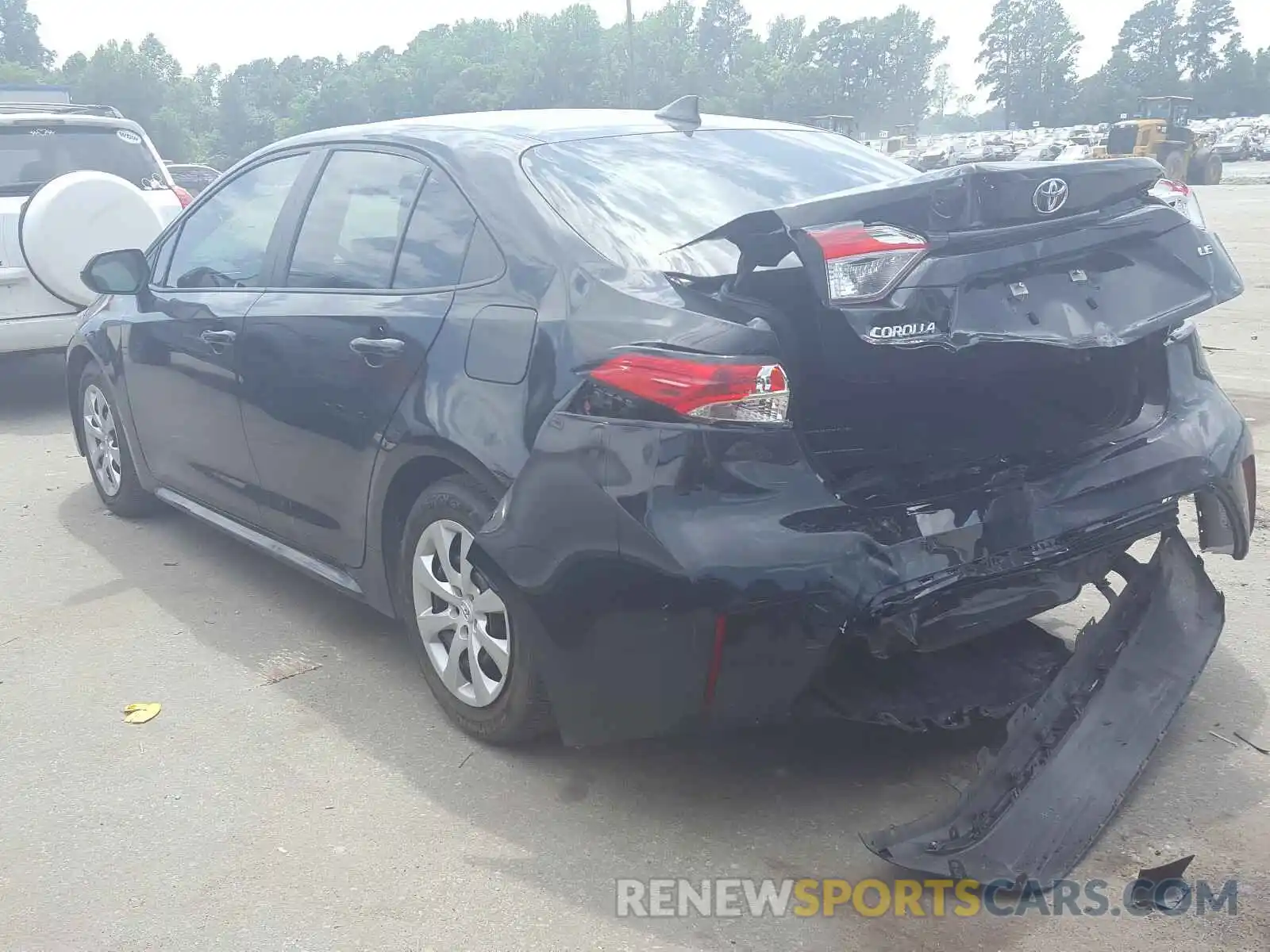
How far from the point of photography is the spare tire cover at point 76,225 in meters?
7.17

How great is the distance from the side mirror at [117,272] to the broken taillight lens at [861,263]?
10.9 ft

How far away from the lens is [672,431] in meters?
2.73

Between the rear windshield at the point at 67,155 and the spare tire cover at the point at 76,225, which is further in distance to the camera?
the rear windshield at the point at 67,155

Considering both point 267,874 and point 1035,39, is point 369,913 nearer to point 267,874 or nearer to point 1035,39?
point 267,874

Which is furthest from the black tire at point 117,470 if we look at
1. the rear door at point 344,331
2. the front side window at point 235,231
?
the rear door at point 344,331

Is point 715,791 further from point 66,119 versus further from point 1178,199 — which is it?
point 66,119

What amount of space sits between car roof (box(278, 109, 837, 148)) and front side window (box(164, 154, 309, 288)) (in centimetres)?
21

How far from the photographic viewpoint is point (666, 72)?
352 feet

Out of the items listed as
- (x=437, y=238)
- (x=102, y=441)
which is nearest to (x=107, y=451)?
(x=102, y=441)

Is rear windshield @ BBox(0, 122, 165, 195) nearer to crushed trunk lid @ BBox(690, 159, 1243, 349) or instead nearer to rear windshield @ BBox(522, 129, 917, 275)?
rear windshield @ BBox(522, 129, 917, 275)

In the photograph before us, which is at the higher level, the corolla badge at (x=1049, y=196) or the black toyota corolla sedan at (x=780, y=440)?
the corolla badge at (x=1049, y=196)

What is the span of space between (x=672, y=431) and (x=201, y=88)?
125 meters

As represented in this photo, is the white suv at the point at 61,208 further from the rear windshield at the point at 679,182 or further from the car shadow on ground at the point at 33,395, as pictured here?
the rear windshield at the point at 679,182

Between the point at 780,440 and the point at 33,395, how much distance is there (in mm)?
7735
